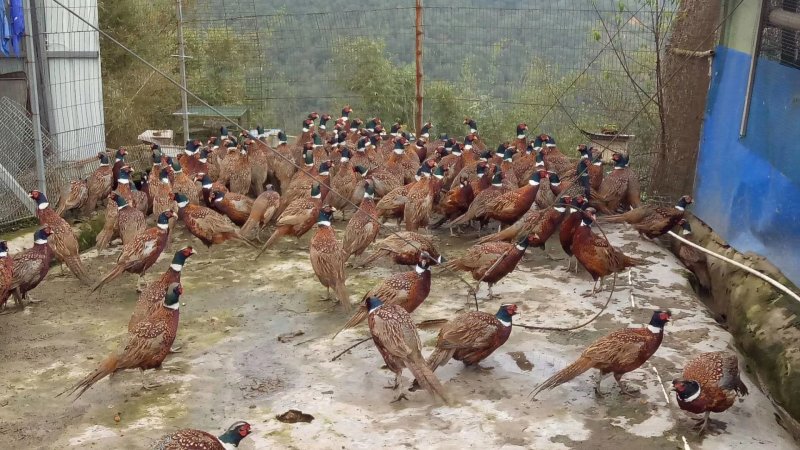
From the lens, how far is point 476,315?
232 inches

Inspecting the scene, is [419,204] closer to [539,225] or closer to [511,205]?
→ [511,205]

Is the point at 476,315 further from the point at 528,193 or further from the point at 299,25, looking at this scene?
the point at 299,25

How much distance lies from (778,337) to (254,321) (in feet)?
15.6

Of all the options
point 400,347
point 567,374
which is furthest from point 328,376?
point 567,374

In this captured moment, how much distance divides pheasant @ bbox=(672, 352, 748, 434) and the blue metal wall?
2038mm

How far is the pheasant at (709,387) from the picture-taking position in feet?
16.3

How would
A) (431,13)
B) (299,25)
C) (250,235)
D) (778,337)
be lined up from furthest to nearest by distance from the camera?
(299,25) → (431,13) → (250,235) → (778,337)

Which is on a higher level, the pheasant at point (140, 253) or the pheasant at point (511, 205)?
the pheasant at point (511, 205)

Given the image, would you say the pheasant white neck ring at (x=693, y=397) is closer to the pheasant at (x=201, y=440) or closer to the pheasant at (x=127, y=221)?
the pheasant at (x=201, y=440)

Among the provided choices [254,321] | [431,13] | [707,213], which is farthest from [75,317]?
[431,13]

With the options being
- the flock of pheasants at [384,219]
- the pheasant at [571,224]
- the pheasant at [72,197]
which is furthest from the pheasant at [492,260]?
the pheasant at [72,197]

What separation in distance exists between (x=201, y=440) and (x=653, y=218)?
20.8 feet

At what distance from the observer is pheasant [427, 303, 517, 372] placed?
577 cm

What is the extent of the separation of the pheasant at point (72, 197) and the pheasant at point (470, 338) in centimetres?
608
